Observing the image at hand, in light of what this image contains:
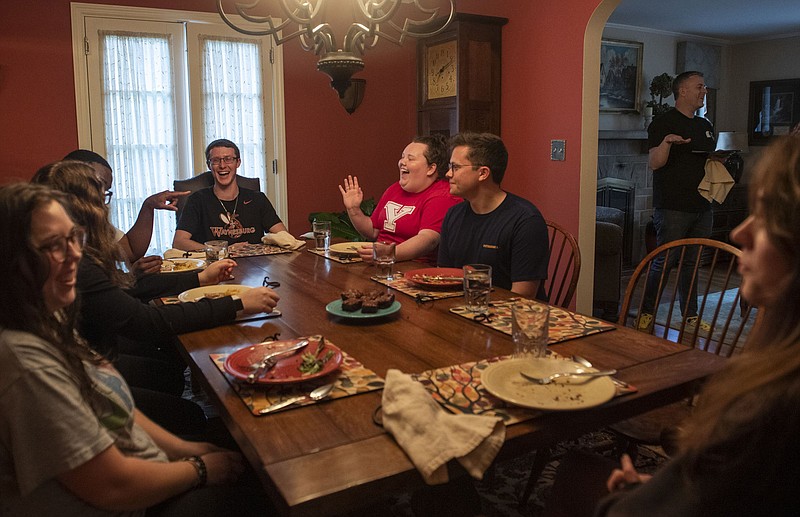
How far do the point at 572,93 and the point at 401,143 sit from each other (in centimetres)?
181

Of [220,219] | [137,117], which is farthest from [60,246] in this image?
[137,117]

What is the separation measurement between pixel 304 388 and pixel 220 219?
2381 millimetres

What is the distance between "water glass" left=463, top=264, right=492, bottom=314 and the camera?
1859 mm

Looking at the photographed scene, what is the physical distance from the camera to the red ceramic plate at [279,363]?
132cm

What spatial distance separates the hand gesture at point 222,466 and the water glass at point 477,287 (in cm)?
80

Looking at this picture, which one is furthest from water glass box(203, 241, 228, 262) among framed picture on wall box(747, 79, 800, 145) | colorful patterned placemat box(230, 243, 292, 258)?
framed picture on wall box(747, 79, 800, 145)

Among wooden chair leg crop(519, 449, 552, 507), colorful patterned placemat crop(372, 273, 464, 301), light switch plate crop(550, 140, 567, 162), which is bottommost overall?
wooden chair leg crop(519, 449, 552, 507)

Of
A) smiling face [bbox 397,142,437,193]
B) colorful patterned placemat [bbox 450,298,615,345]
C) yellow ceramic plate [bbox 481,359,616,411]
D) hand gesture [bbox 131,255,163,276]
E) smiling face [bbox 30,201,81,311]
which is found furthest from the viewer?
smiling face [bbox 397,142,437,193]

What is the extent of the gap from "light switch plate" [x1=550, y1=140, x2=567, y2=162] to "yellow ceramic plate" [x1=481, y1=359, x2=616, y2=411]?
281cm

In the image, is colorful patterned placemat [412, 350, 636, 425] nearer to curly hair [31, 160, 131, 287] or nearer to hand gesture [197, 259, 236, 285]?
curly hair [31, 160, 131, 287]

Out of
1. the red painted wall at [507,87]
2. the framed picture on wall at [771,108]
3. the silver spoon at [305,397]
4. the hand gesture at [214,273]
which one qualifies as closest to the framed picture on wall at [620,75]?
the framed picture on wall at [771,108]

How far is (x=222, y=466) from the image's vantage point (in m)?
1.37

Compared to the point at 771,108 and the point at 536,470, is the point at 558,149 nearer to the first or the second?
the point at 536,470

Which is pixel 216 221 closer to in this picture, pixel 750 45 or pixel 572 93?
pixel 572 93
